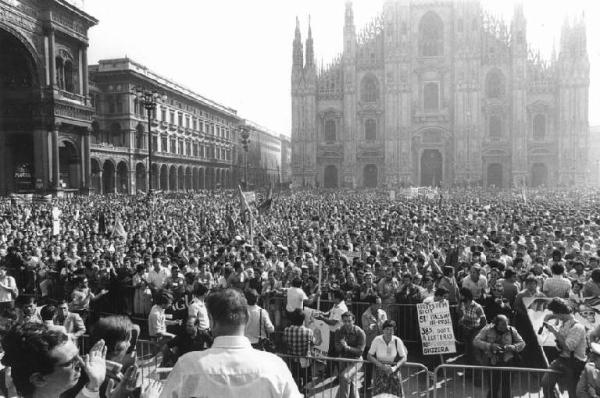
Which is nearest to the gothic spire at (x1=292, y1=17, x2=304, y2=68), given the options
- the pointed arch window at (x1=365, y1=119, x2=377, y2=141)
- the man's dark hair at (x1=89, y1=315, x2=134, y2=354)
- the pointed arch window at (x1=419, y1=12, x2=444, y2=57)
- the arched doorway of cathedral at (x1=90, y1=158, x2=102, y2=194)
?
the pointed arch window at (x1=365, y1=119, x2=377, y2=141)

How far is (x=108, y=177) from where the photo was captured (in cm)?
5175

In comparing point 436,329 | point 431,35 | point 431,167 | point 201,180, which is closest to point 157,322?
point 436,329

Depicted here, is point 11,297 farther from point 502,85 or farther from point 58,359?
point 502,85

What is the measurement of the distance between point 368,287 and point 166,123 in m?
55.8

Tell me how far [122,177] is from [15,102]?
51.9 feet

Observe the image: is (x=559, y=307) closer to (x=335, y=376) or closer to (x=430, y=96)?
(x=335, y=376)

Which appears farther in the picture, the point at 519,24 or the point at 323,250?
the point at 519,24

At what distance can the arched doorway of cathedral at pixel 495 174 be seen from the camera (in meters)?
58.0

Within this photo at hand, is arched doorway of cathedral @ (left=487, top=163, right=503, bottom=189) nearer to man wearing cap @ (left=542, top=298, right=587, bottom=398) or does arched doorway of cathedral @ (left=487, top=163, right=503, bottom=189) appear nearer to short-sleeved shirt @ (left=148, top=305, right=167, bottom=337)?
man wearing cap @ (left=542, top=298, right=587, bottom=398)

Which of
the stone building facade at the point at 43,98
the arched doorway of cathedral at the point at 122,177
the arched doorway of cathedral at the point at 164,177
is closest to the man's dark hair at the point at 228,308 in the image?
the stone building facade at the point at 43,98

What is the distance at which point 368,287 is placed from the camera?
30.5 ft

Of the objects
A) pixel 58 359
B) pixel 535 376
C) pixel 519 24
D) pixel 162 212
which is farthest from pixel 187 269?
pixel 519 24

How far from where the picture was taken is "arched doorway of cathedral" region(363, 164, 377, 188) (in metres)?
60.9

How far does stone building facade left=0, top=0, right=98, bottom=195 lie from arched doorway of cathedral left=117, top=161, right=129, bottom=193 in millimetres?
10492
